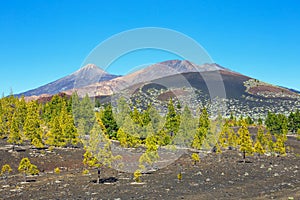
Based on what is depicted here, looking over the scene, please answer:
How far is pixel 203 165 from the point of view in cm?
4359

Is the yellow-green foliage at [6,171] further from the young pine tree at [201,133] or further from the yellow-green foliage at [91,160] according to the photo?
the young pine tree at [201,133]

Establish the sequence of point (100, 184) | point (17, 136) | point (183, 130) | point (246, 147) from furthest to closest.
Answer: point (183, 130) → point (17, 136) → point (246, 147) → point (100, 184)

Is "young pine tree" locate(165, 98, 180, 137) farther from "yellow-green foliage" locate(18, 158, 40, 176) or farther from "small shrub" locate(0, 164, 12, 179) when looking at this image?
"small shrub" locate(0, 164, 12, 179)

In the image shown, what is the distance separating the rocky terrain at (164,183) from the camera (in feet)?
83.8

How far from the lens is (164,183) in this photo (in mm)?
30781

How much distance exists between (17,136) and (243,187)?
3696cm

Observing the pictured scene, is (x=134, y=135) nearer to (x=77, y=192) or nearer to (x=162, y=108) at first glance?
(x=77, y=192)

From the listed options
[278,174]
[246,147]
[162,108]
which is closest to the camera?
[278,174]

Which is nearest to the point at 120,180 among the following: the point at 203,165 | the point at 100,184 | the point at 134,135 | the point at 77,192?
the point at 100,184

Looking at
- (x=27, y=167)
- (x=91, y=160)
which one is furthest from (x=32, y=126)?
(x=91, y=160)

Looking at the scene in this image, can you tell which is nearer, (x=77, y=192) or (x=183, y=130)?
(x=77, y=192)

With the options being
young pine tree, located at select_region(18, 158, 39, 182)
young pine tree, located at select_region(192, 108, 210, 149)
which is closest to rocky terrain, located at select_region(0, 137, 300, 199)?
young pine tree, located at select_region(18, 158, 39, 182)

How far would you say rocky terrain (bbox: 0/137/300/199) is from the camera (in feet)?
83.8

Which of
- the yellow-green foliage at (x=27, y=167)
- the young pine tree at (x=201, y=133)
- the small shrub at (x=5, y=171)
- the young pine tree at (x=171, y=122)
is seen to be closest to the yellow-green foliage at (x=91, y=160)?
the yellow-green foliage at (x=27, y=167)
